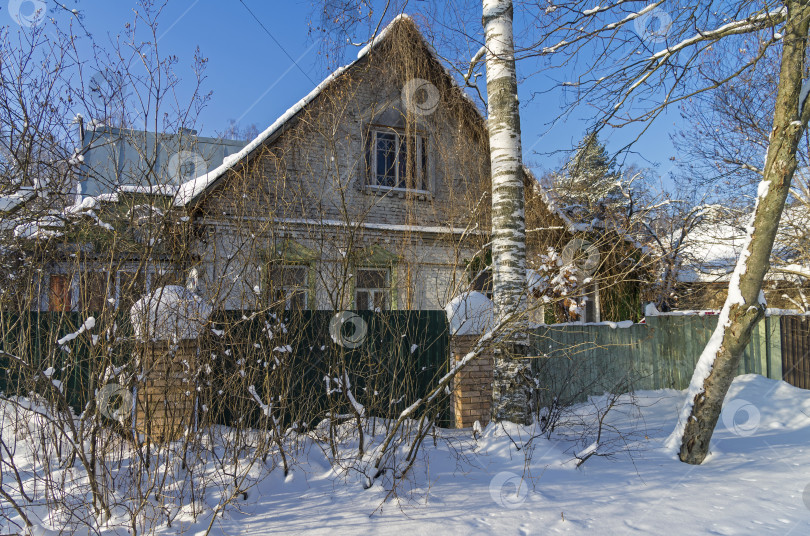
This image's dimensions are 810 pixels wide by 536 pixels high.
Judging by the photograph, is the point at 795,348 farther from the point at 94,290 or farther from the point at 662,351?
the point at 94,290

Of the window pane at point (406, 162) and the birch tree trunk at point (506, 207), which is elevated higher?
the window pane at point (406, 162)

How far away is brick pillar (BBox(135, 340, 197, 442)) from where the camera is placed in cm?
358

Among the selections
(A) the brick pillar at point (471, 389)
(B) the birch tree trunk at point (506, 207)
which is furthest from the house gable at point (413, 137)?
(A) the brick pillar at point (471, 389)

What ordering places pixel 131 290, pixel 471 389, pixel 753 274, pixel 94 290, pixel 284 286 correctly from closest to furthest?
pixel 131 290
pixel 94 290
pixel 284 286
pixel 753 274
pixel 471 389

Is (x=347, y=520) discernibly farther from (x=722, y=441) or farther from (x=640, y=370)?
(x=640, y=370)

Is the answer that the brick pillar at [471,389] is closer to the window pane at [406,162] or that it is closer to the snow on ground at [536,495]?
the snow on ground at [536,495]

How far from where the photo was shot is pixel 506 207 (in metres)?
5.15

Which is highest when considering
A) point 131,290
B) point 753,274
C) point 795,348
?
point 753,274

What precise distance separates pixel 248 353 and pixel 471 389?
2.60 meters

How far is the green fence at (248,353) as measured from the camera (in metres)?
3.61

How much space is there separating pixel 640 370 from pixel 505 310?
5.25m

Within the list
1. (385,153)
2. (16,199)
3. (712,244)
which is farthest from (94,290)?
(712,244)

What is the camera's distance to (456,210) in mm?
9953

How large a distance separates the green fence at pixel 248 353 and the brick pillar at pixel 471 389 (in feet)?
1.94
